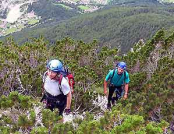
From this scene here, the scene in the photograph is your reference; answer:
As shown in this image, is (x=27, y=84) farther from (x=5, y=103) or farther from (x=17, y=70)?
(x=5, y=103)

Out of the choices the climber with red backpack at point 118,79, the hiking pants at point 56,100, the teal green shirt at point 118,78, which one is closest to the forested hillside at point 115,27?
the climber with red backpack at point 118,79

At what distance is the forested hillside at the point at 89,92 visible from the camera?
6.03 metres

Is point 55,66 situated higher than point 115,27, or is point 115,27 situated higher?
point 115,27

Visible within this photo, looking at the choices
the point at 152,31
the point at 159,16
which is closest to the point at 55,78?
Answer: the point at 152,31

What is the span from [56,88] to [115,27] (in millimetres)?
149071

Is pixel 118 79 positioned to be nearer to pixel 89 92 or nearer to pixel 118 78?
pixel 118 78

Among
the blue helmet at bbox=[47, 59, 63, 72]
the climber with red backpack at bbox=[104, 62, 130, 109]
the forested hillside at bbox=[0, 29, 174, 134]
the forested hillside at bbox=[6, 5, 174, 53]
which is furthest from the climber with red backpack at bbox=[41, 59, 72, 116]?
the forested hillside at bbox=[6, 5, 174, 53]

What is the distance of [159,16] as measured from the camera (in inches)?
6255

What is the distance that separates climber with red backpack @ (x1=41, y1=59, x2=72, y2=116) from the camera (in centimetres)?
670

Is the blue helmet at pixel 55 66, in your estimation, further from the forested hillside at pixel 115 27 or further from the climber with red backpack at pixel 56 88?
the forested hillside at pixel 115 27

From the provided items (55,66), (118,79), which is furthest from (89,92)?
(55,66)

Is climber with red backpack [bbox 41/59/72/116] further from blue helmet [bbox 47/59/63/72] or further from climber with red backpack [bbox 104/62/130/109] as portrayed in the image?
climber with red backpack [bbox 104/62/130/109]

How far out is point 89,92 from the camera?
34.7 feet

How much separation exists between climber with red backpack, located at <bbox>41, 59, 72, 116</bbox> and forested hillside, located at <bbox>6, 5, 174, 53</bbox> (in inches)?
4516
